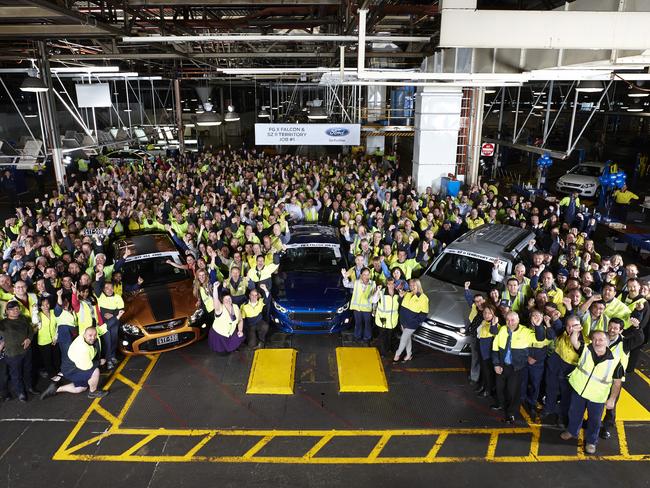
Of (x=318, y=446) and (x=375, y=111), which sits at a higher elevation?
(x=375, y=111)

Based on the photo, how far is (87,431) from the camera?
244 inches

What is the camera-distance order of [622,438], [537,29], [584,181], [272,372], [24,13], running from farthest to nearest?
[584,181]
[24,13]
[272,372]
[537,29]
[622,438]

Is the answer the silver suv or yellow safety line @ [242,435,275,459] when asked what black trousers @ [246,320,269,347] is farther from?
the silver suv

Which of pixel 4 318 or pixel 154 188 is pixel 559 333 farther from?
pixel 154 188

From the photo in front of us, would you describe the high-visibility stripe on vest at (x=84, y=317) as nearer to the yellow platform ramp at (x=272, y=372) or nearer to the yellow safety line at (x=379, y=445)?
the yellow platform ramp at (x=272, y=372)

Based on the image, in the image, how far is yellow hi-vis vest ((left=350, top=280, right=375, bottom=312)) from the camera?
789cm

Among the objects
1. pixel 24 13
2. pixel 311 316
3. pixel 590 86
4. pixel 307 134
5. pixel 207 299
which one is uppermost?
pixel 24 13

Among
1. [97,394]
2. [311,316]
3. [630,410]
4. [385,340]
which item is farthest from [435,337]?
[97,394]

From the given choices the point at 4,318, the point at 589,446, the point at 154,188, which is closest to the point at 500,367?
the point at 589,446

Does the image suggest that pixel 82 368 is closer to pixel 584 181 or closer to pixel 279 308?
pixel 279 308

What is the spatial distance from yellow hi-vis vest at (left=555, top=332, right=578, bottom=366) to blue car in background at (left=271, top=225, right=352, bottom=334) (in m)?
3.44

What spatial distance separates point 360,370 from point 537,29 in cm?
541

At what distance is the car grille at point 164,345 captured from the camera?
7.78m

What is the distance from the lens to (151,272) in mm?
8812
